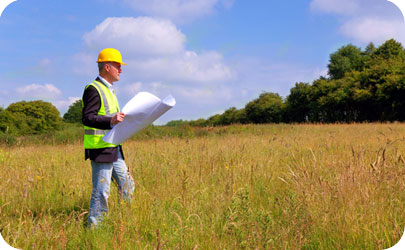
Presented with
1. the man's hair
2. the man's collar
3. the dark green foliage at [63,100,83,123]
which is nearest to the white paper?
the man's collar

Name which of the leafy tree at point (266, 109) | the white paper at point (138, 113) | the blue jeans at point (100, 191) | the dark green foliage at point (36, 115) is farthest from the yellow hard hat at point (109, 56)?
the leafy tree at point (266, 109)

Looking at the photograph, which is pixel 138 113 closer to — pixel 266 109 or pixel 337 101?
pixel 337 101

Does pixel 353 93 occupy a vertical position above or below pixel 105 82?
above

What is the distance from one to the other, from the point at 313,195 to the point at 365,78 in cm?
3654

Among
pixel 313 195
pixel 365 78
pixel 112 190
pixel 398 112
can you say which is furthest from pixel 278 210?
pixel 365 78

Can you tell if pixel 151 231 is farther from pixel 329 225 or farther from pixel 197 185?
pixel 329 225

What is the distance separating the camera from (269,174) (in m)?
4.61

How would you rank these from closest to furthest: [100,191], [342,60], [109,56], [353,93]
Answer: [100,191] → [109,56] → [353,93] → [342,60]

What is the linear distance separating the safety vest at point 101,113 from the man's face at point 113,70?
16 centimetres

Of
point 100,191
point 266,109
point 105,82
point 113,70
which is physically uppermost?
point 266,109

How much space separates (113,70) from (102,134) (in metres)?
0.74

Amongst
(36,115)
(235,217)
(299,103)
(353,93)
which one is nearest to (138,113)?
(235,217)

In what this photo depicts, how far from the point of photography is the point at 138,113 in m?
2.83

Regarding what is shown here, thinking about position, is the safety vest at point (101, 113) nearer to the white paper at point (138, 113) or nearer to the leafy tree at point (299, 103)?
the white paper at point (138, 113)
